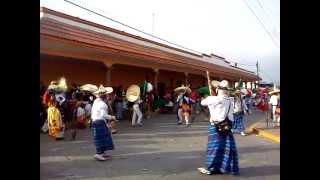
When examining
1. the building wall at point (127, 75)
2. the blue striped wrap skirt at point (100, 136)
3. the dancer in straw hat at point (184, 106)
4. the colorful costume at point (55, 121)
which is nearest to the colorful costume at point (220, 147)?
the blue striped wrap skirt at point (100, 136)

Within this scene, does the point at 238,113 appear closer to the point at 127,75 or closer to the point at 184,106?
the point at 184,106

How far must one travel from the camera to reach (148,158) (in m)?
9.87

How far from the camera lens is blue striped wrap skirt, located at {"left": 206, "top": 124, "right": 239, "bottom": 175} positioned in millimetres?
8234

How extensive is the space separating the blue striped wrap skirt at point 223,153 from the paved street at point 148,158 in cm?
18

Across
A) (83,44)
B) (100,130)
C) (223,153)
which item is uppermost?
(83,44)

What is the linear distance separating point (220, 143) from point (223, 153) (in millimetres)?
201

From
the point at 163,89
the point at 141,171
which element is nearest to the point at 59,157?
the point at 141,171

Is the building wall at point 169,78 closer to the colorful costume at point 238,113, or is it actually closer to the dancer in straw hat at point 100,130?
the colorful costume at point 238,113

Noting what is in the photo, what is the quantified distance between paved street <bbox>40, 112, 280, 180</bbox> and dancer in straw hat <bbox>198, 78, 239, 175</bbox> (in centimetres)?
20

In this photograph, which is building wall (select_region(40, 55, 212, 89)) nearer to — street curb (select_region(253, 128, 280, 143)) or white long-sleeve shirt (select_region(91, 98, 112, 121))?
white long-sleeve shirt (select_region(91, 98, 112, 121))

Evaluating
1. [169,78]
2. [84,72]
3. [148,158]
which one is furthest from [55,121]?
[169,78]
